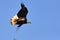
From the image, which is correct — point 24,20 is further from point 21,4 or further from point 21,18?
point 21,4

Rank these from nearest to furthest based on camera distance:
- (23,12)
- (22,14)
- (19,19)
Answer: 1. (23,12)
2. (22,14)
3. (19,19)

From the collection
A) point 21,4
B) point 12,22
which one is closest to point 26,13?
point 21,4

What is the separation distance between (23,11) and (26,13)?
22 centimetres

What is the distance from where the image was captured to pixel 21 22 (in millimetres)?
7152

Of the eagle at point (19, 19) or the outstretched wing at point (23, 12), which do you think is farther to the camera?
the eagle at point (19, 19)

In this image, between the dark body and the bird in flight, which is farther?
the bird in flight

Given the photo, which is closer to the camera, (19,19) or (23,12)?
(23,12)

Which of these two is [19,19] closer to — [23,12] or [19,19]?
[19,19]

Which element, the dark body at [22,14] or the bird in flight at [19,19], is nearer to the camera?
the dark body at [22,14]

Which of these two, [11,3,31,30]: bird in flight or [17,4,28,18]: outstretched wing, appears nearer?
[17,4,28,18]: outstretched wing

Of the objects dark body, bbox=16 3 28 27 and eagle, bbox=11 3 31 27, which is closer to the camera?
dark body, bbox=16 3 28 27

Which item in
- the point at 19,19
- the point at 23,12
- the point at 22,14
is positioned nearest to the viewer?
the point at 23,12

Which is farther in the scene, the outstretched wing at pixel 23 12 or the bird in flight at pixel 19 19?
the bird in flight at pixel 19 19

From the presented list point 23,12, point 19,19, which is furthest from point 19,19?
point 23,12
